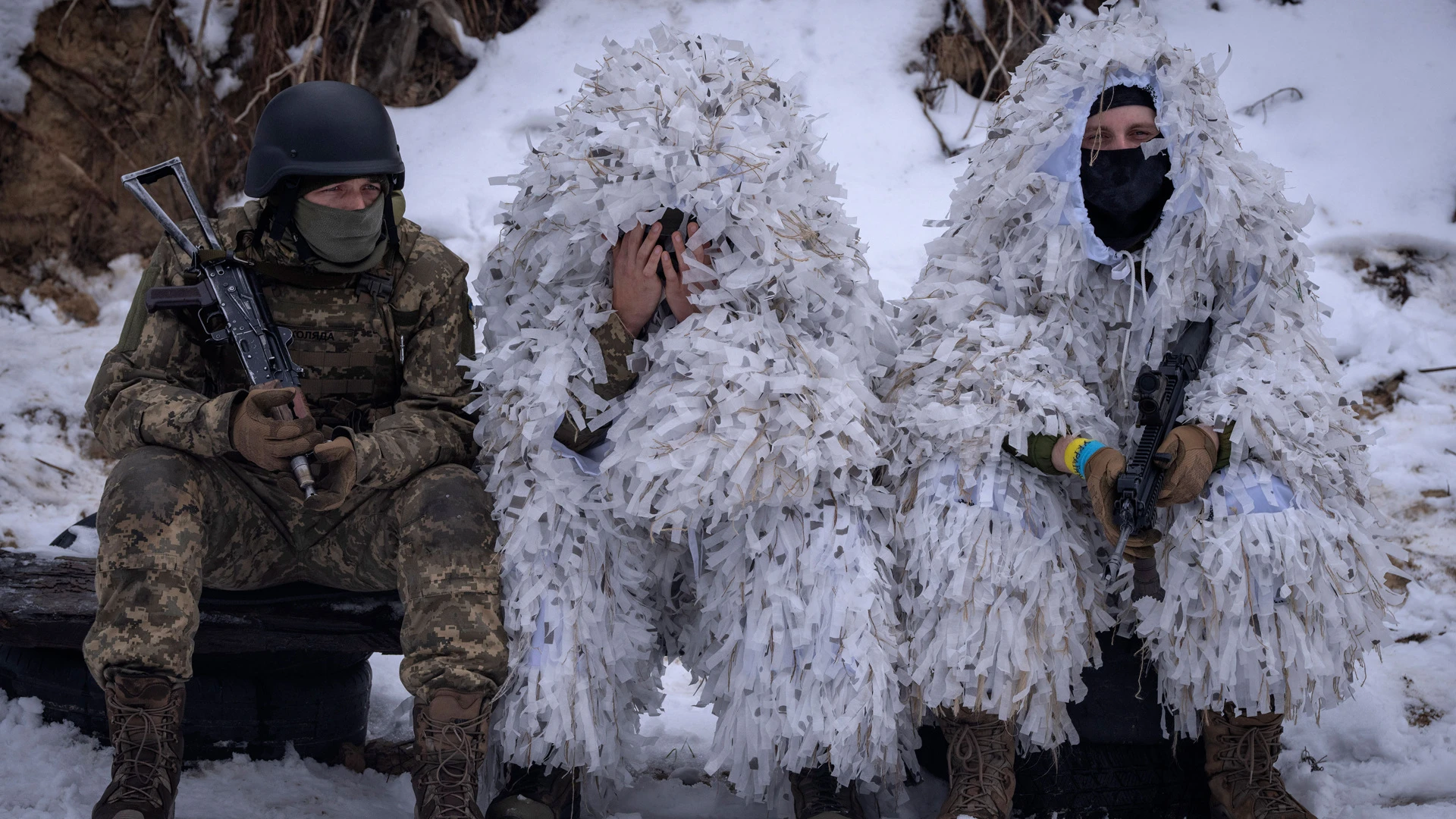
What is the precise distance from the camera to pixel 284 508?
224cm

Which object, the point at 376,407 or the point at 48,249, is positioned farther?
the point at 48,249

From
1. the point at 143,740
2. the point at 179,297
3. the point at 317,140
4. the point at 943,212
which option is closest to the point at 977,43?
the point at 943,212

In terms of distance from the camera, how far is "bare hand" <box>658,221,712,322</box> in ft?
6.81

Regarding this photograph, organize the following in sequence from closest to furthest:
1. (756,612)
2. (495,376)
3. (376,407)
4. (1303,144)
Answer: (756,612) < (495,376) < (376,407) < (1303,144)

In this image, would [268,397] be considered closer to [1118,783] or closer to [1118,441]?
[1118,441]

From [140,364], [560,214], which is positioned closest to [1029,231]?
[560,214]

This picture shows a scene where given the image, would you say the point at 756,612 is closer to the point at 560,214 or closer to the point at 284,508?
the point at 560,214

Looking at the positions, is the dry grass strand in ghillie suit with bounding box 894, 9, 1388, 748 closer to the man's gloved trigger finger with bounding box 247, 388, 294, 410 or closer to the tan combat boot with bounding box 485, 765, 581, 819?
the tan combat boot with bounding box 485, 765, 581, 819

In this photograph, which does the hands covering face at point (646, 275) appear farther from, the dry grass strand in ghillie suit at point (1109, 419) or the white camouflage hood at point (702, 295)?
the dry grass strand in ghillie suit at point (1109, 419)

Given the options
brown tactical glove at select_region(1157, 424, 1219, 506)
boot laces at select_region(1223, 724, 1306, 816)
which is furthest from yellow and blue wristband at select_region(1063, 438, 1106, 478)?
boot laces at select_region(1223, 724, 1306, 816)

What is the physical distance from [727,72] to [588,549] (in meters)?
0.92

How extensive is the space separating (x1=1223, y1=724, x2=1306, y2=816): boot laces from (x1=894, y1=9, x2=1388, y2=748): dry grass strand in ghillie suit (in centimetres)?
8

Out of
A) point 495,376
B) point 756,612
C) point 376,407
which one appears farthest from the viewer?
point 376,407

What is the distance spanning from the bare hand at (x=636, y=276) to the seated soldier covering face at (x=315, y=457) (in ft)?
1.36
